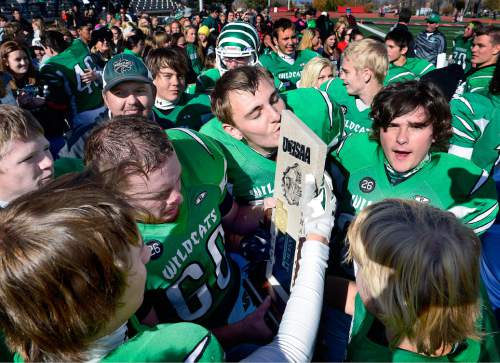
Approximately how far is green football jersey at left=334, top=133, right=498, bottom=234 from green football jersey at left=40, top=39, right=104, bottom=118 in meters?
3.87

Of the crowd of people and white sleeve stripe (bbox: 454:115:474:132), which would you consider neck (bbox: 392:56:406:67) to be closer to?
the crowd of people

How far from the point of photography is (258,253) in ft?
6.44

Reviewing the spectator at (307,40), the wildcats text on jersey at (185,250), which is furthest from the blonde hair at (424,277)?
the spectator at (307,40)

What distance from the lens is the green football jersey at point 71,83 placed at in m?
4.72

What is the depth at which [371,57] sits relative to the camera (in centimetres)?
338

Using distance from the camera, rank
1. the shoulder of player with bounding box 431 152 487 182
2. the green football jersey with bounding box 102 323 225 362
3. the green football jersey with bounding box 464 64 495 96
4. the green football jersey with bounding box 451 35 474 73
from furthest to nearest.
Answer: the green football jersey with bounding box 451 35 474 73 < the green football jersey with bounding box 464 64 495 96 < the shoulder of player with bounding box 431 152 487 182 < the green football jersey with bounding box 102 323 225 362

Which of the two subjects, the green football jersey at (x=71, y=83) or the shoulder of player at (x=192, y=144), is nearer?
the shoulder of player at (x=192, y=144)

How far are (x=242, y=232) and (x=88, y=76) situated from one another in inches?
143

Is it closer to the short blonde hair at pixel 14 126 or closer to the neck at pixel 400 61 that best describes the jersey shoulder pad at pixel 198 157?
the short blonde hair at pixel 14 126

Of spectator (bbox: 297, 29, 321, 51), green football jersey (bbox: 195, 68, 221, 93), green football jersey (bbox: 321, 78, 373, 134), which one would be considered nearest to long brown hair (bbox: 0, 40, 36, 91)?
green football jersey (bbox: 195, 68, 221, 93)

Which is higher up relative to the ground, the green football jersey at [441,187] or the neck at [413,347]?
the green football jersey at [441,187]

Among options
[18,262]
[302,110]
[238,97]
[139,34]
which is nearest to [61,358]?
[18,262]

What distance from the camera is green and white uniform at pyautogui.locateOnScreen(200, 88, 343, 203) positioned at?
2197mm

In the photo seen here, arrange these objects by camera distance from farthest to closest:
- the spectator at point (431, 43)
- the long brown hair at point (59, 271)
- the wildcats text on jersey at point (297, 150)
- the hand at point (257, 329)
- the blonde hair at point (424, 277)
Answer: the spectator at point (431, 43)
the hand at point (257, 329)
the wildcats text on jersey at point (297, 150)
the blonde hair at point (424, 277)
the long brown hair at point (59, 271)
